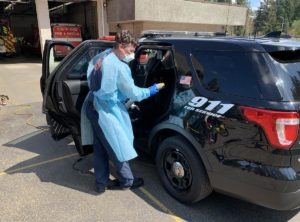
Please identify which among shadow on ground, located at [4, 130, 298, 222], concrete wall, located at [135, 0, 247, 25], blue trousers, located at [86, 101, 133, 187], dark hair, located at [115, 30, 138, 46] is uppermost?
dark hair, located at [115, 30, 138, 46]

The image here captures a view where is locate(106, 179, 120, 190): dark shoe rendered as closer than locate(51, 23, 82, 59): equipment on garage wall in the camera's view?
Yes

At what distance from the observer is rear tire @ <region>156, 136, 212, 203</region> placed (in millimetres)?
3318

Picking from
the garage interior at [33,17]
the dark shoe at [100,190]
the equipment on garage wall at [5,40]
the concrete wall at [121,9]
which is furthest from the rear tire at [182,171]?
the equipment on garage wall at [5,40]

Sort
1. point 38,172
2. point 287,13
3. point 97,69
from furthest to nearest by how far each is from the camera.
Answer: point 287,13 < point 38,172 < point 97,69

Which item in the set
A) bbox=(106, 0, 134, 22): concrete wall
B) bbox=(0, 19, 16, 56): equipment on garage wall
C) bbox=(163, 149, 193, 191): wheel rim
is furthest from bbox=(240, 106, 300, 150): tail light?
bbox=(0, 19, 16, 56): equipment on garage wall

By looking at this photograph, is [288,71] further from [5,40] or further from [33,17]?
[33,17]

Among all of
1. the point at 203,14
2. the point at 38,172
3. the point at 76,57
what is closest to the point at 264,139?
the point at 76,57

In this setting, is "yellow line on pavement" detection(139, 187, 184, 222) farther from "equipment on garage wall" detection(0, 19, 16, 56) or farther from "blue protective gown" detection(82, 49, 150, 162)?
"equipment on garage wall" detection(0, 19, 16, 56)

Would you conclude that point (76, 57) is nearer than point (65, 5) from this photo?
Yes

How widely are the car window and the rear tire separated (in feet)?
5.33

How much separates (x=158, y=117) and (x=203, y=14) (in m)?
20.0

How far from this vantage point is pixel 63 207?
142 inches

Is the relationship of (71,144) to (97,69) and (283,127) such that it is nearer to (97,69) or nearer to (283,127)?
(97,69)

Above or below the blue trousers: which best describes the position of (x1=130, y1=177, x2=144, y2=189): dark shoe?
below
